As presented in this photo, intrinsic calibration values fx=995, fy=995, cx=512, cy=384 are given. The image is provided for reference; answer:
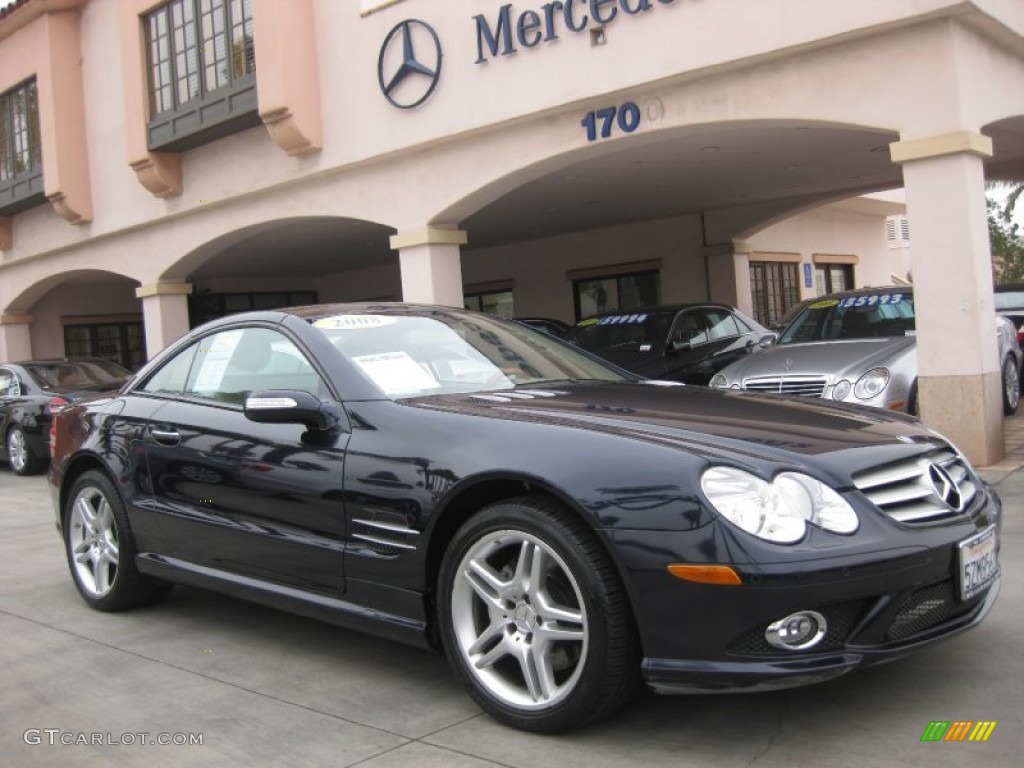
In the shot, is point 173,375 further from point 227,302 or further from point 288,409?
point 227,302

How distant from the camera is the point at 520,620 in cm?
326

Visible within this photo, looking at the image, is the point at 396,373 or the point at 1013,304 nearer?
the point at 396,373

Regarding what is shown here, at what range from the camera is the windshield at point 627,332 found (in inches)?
435

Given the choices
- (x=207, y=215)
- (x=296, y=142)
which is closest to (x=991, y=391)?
(x=296, y=142)

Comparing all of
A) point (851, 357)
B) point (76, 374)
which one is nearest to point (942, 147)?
point (851, 357)

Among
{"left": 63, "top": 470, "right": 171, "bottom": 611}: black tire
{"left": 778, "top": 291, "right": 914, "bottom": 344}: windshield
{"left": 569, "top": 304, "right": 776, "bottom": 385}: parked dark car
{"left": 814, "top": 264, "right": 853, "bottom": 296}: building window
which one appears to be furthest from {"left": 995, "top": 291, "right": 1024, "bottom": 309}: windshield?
{"left": 63, "top": 470, "right": 171, "bottom": 611}: black tire

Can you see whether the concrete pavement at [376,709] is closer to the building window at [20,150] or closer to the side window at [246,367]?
the side window at [246,367]

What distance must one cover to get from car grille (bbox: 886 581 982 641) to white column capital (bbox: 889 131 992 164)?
5.51m

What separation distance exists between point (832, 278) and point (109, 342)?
17.1 meters

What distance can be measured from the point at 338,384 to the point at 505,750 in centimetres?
154

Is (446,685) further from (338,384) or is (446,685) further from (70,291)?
(70,291)

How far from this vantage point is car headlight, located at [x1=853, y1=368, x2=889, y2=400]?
7777 millimetres

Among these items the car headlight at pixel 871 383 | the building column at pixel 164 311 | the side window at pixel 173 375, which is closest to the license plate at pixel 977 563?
the side window at pixel 173 375

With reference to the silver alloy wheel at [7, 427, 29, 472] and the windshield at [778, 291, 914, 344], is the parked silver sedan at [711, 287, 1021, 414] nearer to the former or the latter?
the windshield at [778, 291, 914, 344]
